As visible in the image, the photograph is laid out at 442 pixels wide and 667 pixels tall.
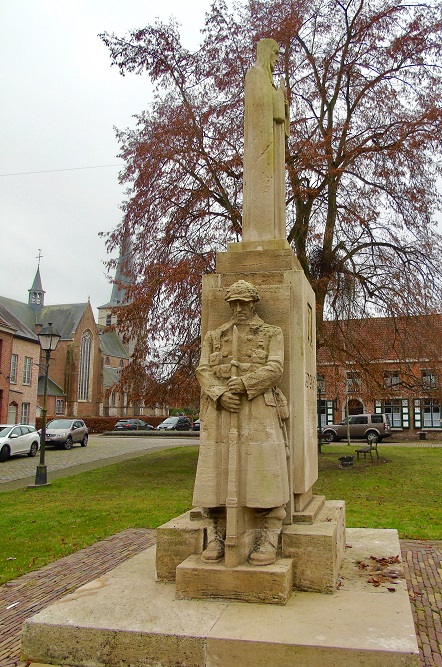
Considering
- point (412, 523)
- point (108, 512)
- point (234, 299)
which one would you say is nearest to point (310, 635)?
point (234, 299)

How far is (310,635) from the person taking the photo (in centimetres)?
355

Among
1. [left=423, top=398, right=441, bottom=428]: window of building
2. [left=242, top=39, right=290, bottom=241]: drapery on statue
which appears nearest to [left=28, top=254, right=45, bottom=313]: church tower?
[left=423, top=398, right=441, bottom=428]: window of building

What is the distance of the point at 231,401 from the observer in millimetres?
4590

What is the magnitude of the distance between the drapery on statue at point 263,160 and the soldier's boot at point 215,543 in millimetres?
2731

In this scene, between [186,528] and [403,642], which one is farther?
[186,528]

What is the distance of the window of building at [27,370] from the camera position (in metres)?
44.3

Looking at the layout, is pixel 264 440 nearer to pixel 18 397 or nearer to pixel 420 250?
pixel 420 250

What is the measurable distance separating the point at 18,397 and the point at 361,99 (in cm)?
3435

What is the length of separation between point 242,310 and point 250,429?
102 cm

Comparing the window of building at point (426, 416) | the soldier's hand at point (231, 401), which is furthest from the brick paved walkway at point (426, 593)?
the window of building at point (426, 416)

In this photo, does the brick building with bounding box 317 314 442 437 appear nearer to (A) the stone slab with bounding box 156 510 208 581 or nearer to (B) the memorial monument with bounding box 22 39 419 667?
(B) the memorial monument with bounding box 22 39 419 667

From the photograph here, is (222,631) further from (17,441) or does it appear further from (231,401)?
(17,441)

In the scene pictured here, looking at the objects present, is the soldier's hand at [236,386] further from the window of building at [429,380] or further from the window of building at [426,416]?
the window of building at [426,416]

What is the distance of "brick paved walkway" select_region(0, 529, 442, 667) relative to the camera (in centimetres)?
439
